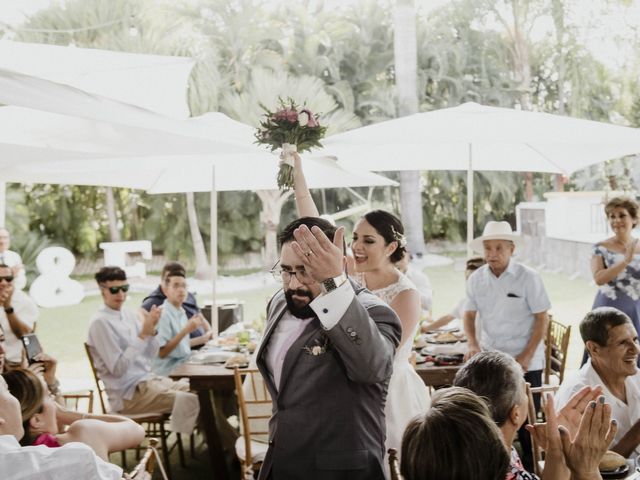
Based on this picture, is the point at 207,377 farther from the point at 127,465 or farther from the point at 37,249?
the point at 37,249

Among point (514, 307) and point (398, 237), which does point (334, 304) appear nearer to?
point (398, 237)

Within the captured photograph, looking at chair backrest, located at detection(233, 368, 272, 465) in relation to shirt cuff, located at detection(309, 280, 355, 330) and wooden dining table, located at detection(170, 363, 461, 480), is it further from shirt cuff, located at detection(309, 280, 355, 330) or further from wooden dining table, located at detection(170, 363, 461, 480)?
shirt cuff, located at detection(309, 280, 355, 330)

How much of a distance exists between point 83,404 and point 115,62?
10.8 ft

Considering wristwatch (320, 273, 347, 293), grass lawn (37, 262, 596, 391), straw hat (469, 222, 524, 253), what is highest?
straw hat (469, 222, 524, 253)

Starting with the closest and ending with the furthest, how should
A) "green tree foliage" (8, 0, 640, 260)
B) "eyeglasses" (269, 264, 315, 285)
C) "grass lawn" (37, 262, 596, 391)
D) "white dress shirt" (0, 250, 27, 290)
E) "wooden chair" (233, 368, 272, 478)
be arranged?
"eyeglasses" (269, 264, 315, 285) → "wooden chair" (233, 368, 272, 478) → "white dress shirt" (0, 250, 27, 290) → "grass lawn" (37, 262, 596, 391) → "green tree foliage" (8, 0, 640, 260)

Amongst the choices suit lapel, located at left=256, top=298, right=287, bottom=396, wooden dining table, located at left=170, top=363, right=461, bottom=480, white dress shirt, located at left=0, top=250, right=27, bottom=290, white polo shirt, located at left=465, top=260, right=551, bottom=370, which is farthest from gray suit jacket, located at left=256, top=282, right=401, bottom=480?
white dress shirt, located at left=0, top=250, right=27, bottom=290

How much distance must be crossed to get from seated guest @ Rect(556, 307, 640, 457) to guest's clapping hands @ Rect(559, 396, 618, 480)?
122 centimetres

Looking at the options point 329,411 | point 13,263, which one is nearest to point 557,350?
point 329,411

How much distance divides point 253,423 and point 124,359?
3.68 ft

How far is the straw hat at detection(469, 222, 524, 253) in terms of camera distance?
5.00 m

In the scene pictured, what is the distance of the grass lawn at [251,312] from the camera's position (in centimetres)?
904

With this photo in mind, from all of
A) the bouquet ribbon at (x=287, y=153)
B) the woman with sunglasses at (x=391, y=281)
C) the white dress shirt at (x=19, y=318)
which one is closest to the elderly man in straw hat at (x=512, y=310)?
the woman with sunglasses at (x=391, y=281)

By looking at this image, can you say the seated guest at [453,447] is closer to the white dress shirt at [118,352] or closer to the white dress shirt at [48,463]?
the white dress shirt at [48,463]

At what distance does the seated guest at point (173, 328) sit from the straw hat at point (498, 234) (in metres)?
2.11
